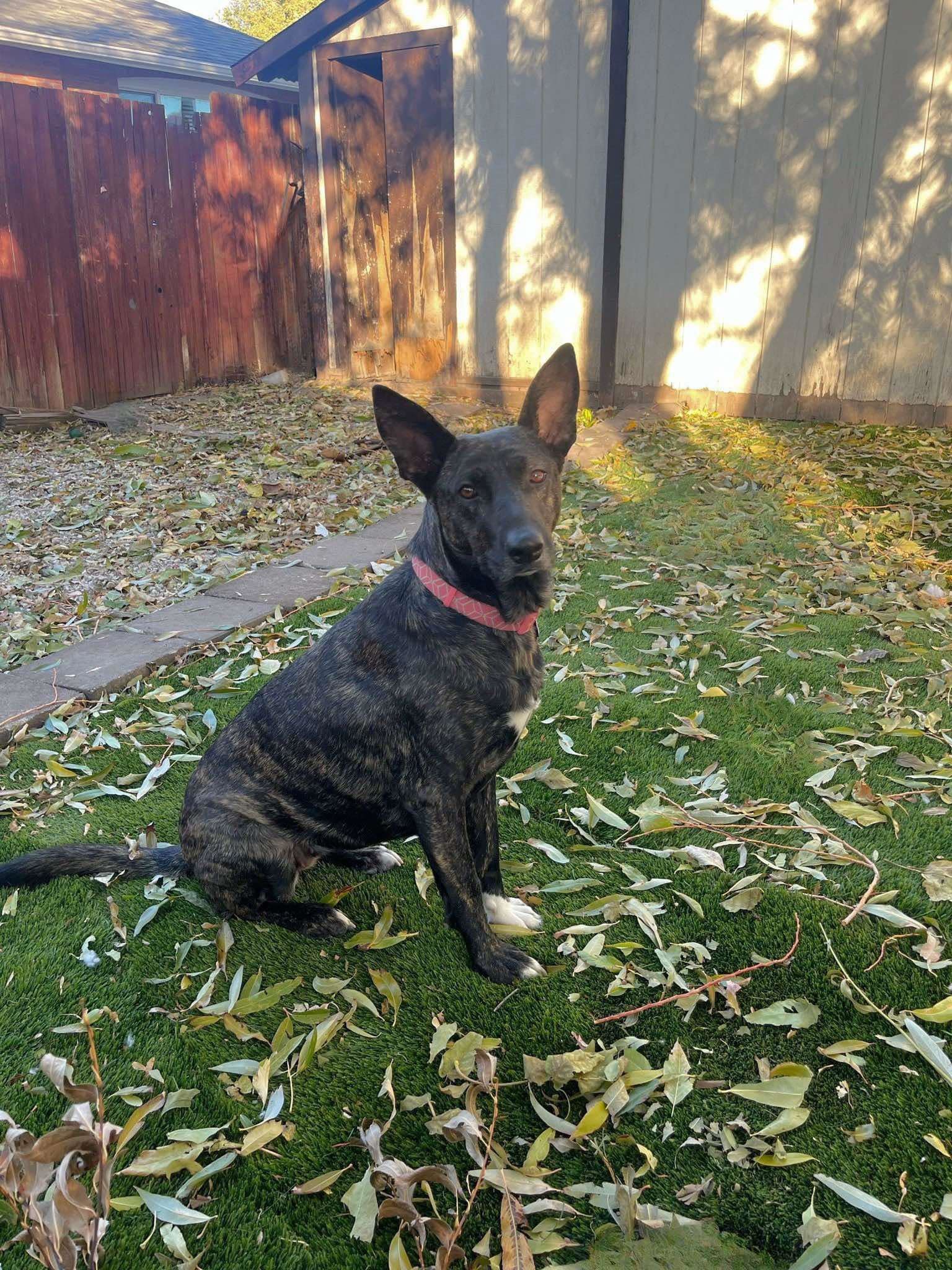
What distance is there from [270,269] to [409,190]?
115 inches

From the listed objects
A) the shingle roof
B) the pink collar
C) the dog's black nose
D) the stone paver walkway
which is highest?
the shingle roof

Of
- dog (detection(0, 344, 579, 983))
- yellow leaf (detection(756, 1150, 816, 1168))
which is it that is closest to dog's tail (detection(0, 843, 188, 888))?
dog (detection(0, 344, 579, 983))

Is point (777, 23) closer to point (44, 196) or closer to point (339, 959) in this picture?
point (44, 196)

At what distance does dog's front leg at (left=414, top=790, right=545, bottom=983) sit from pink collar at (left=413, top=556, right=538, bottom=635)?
0.51 m

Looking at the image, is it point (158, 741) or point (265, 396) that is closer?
point (158, 741)

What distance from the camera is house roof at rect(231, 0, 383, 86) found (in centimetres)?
1018

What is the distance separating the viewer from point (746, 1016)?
8.18ft

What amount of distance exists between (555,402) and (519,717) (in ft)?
3.15

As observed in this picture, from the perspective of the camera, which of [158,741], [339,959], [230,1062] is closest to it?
[230,1062]

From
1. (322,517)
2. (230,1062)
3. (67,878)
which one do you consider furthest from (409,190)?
(230,1062)

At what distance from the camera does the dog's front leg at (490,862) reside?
9.61 ft

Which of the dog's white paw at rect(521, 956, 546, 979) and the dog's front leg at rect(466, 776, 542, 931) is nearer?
the dog's white paw at rect(521, 956, 546, 979)

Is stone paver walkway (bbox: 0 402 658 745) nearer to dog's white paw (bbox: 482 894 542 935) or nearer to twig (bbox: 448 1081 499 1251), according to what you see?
dog's white paw (bbox: 482 894 542 935)

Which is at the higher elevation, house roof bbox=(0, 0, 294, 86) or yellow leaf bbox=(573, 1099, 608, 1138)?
house roof bbox=(0, 0, 294, 86)
